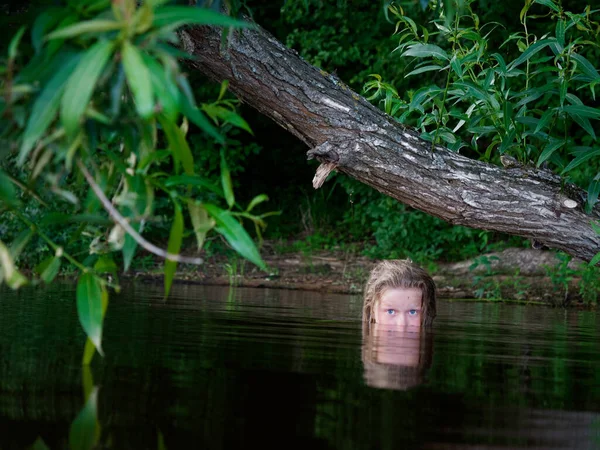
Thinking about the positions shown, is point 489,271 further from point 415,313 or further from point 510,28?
point 415,313

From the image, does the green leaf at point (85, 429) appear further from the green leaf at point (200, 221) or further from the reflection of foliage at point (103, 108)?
the green leaf at point (200, 221)

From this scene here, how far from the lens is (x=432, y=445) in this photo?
183 cm

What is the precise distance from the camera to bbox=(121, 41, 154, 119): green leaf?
1.49 m

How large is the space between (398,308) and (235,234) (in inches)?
119

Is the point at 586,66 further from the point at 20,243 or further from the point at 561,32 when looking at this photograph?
the point at 20,243

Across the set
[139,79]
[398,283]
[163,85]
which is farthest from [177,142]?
[398,283]

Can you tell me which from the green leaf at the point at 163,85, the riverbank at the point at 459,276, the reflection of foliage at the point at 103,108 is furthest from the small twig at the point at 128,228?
the riverbank at the point at 459,276

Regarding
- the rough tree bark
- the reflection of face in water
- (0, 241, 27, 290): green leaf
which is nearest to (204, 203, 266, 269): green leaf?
(0, 241, 27, 290): green leaf

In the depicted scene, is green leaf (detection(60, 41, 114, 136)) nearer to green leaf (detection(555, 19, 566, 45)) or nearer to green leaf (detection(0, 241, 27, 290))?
green leaf (detection(0, 241, 27, 290))

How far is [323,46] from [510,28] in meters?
2.47

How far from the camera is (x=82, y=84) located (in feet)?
5.02

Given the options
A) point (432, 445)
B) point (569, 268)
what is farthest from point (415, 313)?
point (569, 268)

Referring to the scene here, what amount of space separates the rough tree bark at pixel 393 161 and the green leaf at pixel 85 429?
8.27 ft

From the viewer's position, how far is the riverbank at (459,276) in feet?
26.7
